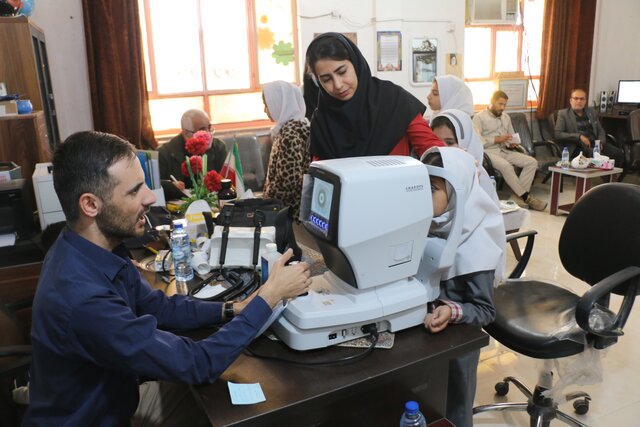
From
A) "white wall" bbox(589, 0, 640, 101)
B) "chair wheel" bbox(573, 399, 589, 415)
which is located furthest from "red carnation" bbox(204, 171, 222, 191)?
"white wall" bbox(589, 0, 640, 101)

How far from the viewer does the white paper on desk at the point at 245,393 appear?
1.01 metres

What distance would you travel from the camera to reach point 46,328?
1.03 meters

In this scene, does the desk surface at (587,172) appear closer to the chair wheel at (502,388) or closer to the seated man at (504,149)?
the seated man at (504,149)

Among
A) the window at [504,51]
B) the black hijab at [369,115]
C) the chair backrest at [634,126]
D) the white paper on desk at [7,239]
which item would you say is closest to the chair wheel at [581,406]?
Result: the black hijab at [369,115]

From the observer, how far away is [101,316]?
975 millimetres

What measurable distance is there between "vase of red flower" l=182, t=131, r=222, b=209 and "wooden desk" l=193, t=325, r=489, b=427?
1090 mm

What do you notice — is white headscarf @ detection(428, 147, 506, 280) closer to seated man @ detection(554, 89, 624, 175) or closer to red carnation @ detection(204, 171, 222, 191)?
red carnation @ detection(204, 171, 222, 191)

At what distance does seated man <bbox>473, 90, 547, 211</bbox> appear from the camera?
211 inches

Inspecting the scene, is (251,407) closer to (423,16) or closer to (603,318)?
(603,318)

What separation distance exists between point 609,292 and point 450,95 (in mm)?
1841

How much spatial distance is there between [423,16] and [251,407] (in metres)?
5.41

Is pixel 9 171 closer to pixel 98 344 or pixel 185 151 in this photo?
pixel 185 151

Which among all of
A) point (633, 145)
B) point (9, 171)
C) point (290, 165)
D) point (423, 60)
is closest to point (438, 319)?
point (290, 165)

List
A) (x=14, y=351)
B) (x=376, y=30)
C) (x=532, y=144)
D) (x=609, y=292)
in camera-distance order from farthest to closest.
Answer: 1. (x=532, y=144)
2. (x=376, y=30)
3. (x=609, y=292)
4. (x=14, y=351)
